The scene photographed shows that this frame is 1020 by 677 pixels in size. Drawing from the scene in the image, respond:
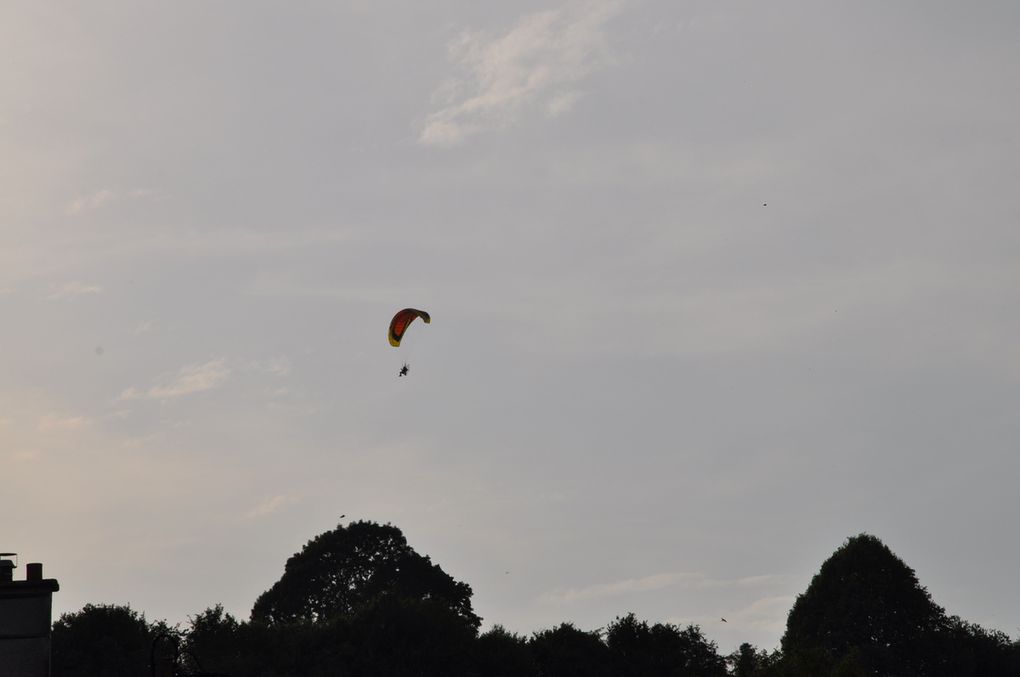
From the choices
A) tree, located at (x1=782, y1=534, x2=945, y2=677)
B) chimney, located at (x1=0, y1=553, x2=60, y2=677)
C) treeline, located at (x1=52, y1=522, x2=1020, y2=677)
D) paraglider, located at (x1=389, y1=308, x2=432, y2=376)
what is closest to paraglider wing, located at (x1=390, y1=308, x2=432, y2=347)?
paraglider, located at (x1=389, y1=308, x2=432, y2=376)

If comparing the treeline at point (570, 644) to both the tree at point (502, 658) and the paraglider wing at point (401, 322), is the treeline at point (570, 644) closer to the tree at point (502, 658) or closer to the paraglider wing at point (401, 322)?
the tree at point (502, 658)

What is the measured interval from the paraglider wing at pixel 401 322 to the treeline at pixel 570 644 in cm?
1956

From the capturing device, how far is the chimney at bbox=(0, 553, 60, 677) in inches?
1234

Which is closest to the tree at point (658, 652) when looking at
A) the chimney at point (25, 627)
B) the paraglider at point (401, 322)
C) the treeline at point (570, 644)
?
the treeline at point (570, 644)

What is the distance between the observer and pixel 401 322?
292 feet

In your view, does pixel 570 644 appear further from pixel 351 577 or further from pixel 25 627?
pixel 25 627

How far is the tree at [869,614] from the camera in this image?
104 meters

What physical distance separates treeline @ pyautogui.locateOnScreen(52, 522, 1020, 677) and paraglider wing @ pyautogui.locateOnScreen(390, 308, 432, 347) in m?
19.6

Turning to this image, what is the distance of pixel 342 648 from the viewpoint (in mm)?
95562

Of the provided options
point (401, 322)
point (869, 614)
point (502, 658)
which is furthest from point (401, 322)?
point (869, 614)

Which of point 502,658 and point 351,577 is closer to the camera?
point 502,658

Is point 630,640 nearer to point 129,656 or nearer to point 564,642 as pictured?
point 564,642

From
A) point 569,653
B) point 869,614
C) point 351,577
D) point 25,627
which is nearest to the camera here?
point 25,627

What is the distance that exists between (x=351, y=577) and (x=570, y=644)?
3485cm
